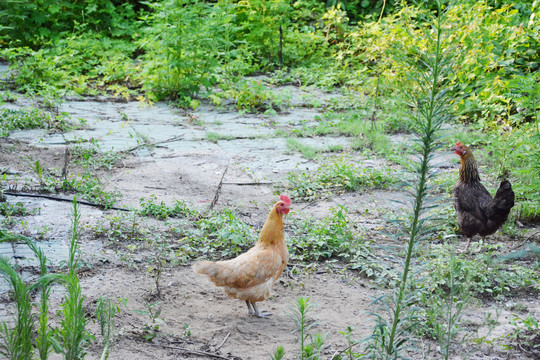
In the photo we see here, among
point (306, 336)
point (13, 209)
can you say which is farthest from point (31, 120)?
point (306, 336)

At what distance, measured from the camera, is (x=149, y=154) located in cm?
734

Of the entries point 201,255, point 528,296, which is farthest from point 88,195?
point 528,296

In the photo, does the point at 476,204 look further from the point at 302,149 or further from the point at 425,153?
the point at 425,153

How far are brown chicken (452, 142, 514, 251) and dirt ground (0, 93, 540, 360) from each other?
50 cm

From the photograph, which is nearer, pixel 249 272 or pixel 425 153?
pixel 425 153

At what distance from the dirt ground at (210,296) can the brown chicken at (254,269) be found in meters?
0.20

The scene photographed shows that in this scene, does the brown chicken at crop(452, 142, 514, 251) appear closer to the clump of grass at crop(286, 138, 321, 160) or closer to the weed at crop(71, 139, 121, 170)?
the clump of grass at crop(286, 138, 321, 160)

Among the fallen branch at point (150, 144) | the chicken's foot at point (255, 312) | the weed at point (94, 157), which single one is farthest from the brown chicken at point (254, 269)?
the fallen branch at point (150, 144)

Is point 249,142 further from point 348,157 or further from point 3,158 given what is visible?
point 3,158

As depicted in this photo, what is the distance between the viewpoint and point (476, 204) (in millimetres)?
5102

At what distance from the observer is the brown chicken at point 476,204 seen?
194 inches

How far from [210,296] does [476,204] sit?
8.76ft

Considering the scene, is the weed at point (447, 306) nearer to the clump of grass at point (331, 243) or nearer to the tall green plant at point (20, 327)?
the clump of grass at point (331, 243)

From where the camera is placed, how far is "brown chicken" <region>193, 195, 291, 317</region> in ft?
12.6
